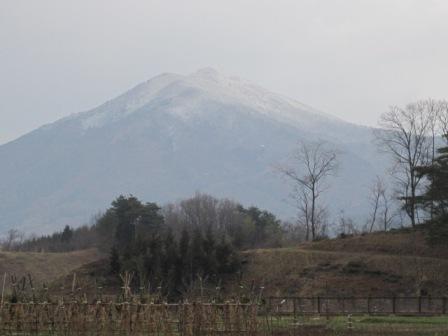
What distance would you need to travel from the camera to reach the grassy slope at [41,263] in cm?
8288

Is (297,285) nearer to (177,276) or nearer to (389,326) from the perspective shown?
(177,276)

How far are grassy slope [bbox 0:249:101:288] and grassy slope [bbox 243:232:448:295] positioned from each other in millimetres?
21057

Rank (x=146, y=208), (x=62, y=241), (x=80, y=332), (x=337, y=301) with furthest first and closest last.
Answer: (x=62, y=241)
(x=146, y=208)
(x=337, y=301)
(x=80, y=332)

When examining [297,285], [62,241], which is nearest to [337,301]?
[297,285]

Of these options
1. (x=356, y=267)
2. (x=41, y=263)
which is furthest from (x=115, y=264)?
(x=356, y=267)

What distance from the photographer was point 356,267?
66.8 meters

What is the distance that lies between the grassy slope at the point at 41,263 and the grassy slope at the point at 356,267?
21057 mm

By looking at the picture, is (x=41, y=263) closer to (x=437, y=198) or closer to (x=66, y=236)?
(x=66, y=236)

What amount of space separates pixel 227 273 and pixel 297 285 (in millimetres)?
7235

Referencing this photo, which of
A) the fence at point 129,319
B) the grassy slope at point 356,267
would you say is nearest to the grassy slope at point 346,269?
the grassy slope at point 356,267

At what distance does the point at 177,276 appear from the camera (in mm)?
68938

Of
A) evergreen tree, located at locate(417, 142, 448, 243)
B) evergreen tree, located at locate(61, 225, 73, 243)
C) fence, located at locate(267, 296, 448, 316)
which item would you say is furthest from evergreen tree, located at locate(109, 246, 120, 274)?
evergreen tree, located at locate(61, 225, 73, 243)

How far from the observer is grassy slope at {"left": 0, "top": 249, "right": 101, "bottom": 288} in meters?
82.9

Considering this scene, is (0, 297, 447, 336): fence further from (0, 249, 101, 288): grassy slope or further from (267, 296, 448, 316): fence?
Result: (0, 249, 101, 288): grassy slope
